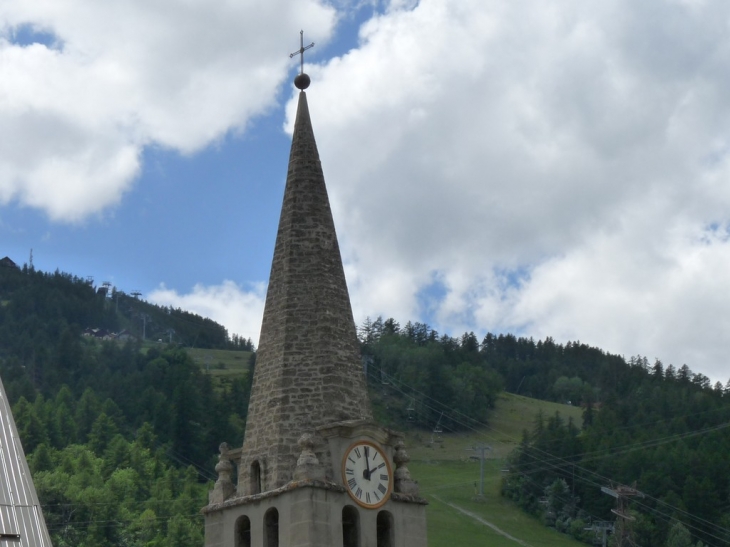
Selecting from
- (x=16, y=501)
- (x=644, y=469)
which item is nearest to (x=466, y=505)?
(x=644, y=469)

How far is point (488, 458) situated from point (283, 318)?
5889 inches

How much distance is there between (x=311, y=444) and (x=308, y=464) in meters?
0.79

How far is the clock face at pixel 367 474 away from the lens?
153ft

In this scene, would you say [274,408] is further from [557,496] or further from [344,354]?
[557,496]

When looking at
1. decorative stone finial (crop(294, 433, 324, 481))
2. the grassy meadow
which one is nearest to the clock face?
decorative stone finial (crop(294, 433, 324, 481))

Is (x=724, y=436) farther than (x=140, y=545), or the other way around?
(x=724, y=436)

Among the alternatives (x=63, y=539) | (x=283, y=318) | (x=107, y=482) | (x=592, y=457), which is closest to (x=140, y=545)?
(x=63, y=539)

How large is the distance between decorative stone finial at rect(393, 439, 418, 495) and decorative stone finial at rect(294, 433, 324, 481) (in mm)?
3468

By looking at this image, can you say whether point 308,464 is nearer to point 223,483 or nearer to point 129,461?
point 223,483

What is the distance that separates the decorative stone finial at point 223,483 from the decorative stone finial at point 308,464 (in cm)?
334

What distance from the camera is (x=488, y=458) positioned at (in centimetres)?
19588

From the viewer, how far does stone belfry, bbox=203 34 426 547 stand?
45719 millimetres

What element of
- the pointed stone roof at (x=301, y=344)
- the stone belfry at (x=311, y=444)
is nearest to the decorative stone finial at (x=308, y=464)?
the stone belfry at (x=311, y=444)

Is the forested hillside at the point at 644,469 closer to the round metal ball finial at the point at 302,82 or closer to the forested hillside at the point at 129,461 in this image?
the forested hillside at the point at 129,461
